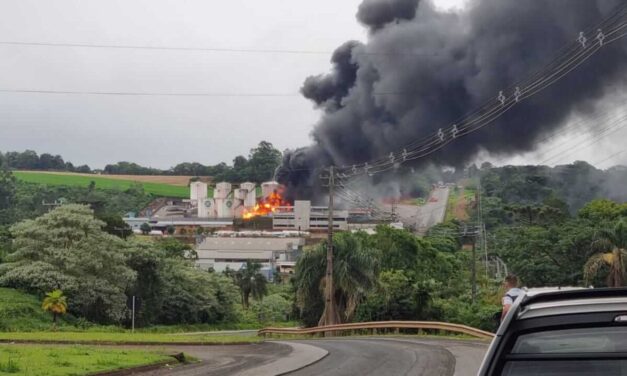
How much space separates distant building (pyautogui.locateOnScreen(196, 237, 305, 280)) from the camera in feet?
354

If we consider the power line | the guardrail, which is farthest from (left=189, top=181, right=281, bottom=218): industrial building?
the guardrail

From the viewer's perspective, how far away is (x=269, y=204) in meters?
119

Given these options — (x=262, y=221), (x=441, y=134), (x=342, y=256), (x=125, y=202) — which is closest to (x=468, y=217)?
(x=441, y=134)

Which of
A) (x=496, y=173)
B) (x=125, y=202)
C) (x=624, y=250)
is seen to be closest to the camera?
(x=624, y=250)

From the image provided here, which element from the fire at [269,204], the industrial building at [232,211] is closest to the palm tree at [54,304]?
the industrial building at [232,211]

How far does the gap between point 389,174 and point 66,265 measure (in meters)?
48.9

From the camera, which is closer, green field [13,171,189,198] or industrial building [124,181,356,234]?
industrial building [124,181,356,234]

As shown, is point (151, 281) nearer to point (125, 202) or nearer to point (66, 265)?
point (66, 265)

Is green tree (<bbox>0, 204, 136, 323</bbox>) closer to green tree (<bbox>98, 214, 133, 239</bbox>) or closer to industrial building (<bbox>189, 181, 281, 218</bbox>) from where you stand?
green tree (<bbox>98, 214, 133, 239</bbox>)

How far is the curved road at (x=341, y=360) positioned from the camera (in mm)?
17109

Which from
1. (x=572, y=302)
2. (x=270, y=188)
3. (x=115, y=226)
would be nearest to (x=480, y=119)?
(x=115, y=226)

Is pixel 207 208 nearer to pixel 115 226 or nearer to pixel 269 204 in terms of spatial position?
pixel 269 204

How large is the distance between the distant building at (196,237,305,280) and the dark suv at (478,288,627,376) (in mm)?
99555

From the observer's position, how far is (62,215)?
4809 centimetres
